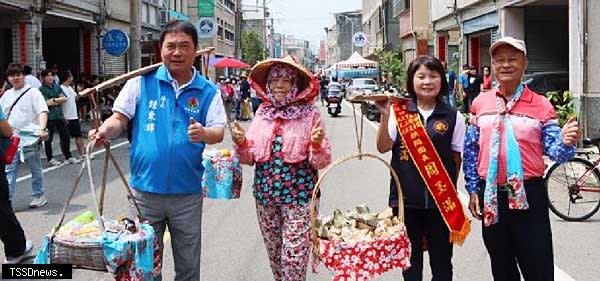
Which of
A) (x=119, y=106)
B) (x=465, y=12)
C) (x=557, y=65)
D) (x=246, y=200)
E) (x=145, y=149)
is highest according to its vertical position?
(x=465, y=12)

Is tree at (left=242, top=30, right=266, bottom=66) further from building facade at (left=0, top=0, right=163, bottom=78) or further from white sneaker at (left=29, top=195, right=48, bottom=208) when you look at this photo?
white sneaker at (left=29, top=195, right=48, bottom=208)

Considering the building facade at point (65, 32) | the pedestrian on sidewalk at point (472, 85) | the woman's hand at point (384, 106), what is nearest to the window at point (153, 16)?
the building facade at point (65, 32)

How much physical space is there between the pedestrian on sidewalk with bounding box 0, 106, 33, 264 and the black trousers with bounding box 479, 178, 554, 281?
4002 mm

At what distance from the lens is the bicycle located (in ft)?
25.7

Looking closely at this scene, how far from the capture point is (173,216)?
3.89 m

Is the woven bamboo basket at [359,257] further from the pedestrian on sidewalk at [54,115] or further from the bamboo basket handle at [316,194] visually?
the pedestrian on sidewalk at [54,115]

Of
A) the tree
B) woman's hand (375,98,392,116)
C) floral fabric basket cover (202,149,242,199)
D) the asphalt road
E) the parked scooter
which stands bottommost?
the asphalt road

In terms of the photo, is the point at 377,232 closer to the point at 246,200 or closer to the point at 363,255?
the point at 363,255

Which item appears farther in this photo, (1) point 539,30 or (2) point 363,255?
(1) point 539,30

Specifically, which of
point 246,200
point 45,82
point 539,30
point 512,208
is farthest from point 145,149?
point 539,30

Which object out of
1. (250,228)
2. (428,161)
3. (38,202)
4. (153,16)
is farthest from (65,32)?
(428,161)

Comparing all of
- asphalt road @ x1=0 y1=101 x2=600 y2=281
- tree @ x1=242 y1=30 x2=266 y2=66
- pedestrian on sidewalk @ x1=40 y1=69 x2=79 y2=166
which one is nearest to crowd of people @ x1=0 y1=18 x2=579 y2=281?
asphalt road @ x1=0 y1=101 x2=600 y2=281

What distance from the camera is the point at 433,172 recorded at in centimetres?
393

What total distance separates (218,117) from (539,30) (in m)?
22.3
